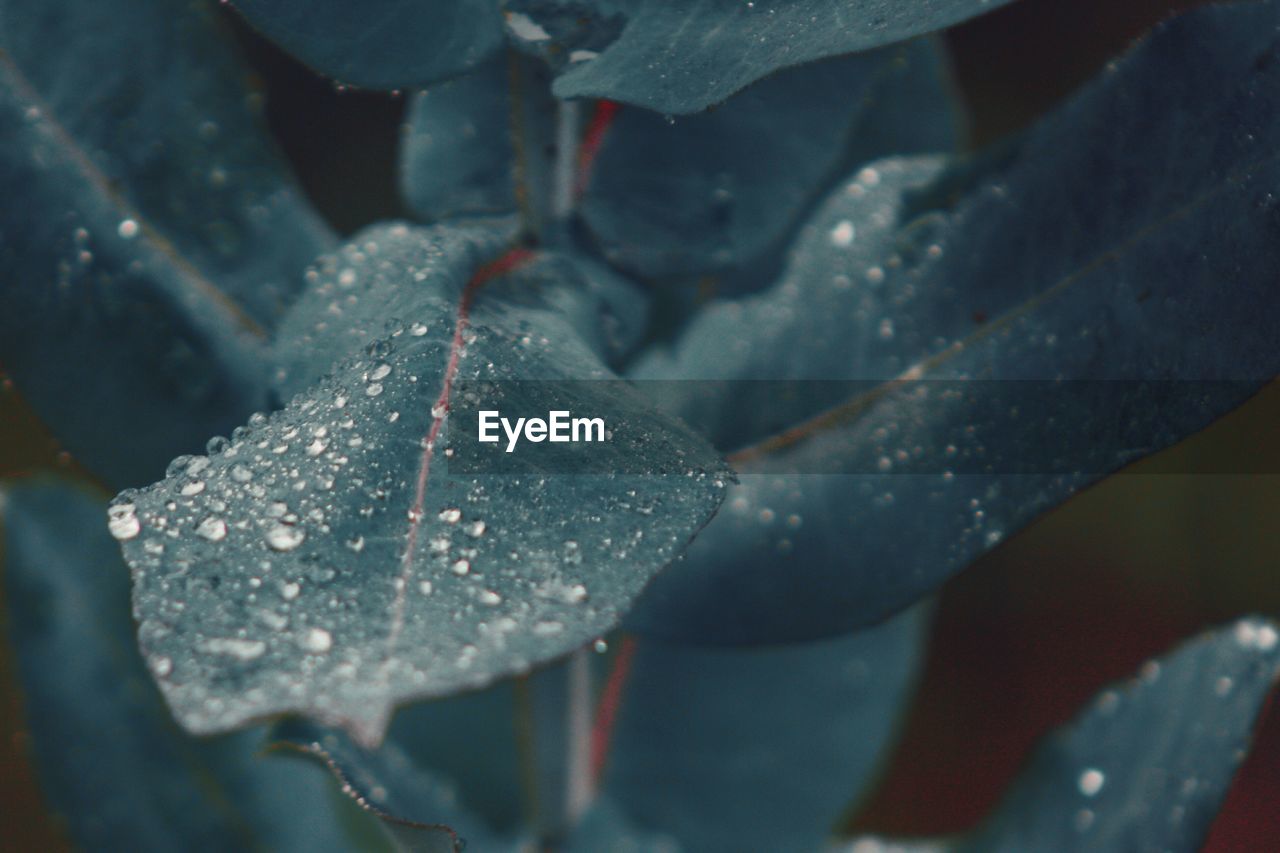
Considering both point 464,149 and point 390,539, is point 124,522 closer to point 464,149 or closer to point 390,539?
point 390,539

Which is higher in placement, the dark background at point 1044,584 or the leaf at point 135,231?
the leaf at point 135,231

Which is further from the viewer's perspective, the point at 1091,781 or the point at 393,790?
the point at 1091,781

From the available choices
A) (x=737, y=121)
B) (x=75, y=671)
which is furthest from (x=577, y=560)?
(x=75, y=671)

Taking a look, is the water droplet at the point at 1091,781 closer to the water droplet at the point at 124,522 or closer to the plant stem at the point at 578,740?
the plant stem at the point at 578,740

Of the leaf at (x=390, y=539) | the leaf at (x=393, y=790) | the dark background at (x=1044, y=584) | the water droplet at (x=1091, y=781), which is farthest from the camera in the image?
the dark background at (x=1044, y=584)

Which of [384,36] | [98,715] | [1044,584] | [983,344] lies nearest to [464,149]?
[384,36]

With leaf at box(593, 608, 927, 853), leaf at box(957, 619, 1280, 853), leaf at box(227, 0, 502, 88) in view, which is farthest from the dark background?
leaf at box(227, 0, 502, 88)

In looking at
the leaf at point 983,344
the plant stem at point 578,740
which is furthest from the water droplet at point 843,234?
the plant stem at point 578,740

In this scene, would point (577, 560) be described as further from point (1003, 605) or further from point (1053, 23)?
point (1053, 23)
